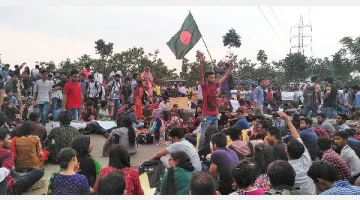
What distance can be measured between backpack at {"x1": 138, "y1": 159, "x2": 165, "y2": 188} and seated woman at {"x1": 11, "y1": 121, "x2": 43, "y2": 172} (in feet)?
6.12

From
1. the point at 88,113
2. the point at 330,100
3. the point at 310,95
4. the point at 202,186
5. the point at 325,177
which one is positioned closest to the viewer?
the point at 202,186

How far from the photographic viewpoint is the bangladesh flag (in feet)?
36.3

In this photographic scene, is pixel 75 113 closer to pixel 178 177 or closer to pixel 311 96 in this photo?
pixel 178 177

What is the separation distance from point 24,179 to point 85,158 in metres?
1.52

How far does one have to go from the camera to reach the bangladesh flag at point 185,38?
36.3 ft

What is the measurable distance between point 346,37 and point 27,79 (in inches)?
1306

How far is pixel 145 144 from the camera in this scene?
11.6 m

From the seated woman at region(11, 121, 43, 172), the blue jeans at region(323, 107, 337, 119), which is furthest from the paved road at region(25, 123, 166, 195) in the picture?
the blue jeans at region(323, 107, 337, 119)

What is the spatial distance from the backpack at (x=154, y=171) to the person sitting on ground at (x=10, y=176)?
1739 mm

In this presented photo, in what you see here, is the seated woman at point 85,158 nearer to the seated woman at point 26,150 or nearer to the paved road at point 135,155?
the seated woman at point 26,150

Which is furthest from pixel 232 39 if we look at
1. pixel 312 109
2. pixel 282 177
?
pixel 282 177

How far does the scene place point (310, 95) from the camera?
45.0 ft

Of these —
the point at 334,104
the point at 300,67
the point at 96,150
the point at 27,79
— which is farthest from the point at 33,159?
the point at 300,67

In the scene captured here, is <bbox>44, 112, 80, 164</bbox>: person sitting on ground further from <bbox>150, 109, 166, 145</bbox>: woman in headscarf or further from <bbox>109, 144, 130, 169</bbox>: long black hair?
<bbox>150, 109, 166, 145</bbox>: woman in headscarf
